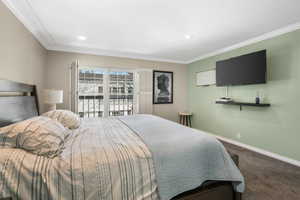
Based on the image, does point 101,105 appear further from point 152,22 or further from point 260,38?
point 260,38

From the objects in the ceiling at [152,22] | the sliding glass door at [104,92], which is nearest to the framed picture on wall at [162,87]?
the sliding glass door at [104,92]

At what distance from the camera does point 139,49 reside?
3.91 metres

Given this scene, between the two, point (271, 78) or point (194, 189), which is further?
point (271, 78)

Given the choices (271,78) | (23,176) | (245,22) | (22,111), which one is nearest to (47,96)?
(22,111)

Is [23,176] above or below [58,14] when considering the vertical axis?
below

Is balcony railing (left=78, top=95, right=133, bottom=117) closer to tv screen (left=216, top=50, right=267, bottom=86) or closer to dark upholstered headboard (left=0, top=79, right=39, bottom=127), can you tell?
dark upholstered headboard (left=0, top=79, right=39, bottom=127)

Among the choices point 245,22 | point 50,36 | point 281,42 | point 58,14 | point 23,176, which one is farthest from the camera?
point 50,36

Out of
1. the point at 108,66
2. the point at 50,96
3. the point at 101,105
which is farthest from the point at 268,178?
the point at 108,66

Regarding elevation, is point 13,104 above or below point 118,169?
above

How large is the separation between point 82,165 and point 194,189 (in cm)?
103

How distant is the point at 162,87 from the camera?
16.0ft

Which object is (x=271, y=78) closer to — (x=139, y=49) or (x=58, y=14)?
(x=139, y=49)

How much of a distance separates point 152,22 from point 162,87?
103 inches

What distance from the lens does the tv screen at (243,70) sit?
2.80m
